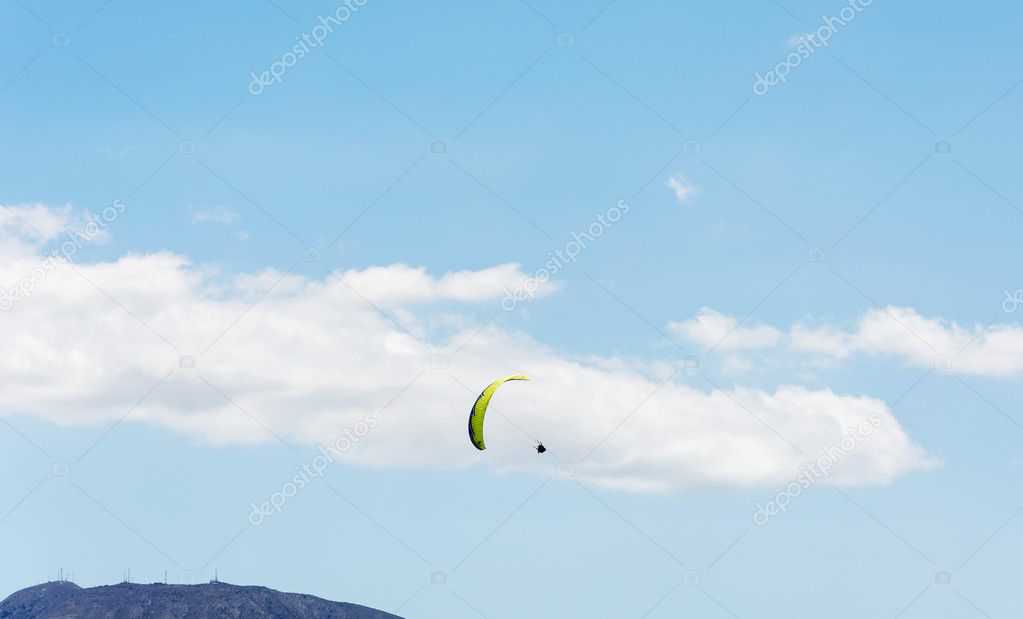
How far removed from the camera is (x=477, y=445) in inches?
3361

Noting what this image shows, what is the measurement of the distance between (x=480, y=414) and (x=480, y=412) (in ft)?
0.56

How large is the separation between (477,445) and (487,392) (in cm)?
513

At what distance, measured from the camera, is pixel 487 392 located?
82688mm

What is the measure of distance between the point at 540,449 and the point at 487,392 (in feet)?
19.0

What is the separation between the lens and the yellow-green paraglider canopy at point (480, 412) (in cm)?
8269

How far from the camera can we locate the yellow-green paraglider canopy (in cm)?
8269

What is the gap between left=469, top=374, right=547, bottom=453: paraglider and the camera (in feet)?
271

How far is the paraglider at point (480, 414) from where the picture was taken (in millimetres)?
82469

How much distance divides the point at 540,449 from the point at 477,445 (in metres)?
5.65

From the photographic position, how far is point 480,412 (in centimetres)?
8406

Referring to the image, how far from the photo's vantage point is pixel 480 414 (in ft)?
276
